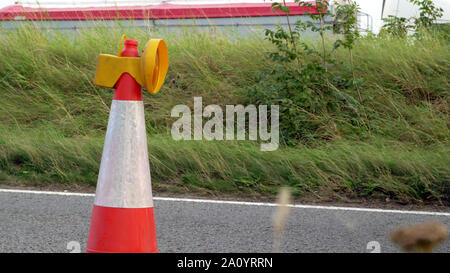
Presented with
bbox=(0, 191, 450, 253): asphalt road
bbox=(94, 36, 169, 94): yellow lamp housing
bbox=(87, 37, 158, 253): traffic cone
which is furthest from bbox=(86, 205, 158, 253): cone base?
bbox=(0, 191, 450, 253): asphalt road

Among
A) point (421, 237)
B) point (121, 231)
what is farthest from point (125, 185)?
point (421, 237)

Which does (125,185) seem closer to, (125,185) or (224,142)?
(125,185)

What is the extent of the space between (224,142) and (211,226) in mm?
2407

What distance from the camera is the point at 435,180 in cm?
524

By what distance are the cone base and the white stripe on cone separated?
0.12 feet

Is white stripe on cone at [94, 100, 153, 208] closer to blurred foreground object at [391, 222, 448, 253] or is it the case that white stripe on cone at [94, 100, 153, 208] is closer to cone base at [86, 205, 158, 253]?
cone base at [86, 205, 158, 253]

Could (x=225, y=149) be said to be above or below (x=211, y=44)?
below

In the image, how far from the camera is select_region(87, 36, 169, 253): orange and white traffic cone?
269 centimetres

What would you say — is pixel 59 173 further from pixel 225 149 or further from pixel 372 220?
pixel 372 220

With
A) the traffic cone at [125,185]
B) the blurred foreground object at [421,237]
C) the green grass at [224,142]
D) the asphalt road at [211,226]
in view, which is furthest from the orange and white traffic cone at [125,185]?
the green grass at [224,142]

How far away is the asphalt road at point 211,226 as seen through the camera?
3.67 meters

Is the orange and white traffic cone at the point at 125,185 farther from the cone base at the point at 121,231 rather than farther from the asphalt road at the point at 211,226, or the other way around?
the asphalt road at the point at 211,226
